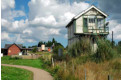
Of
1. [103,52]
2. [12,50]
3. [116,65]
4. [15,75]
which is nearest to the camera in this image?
[116,65]

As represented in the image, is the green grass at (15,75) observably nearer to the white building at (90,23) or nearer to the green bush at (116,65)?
the green bush at (116,65)

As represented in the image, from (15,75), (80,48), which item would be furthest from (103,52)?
(15,75)

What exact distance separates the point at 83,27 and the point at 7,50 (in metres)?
42.9

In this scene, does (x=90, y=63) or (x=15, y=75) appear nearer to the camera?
(x=90, y=63)

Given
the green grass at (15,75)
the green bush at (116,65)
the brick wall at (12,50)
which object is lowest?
the brick wall at (12,50)

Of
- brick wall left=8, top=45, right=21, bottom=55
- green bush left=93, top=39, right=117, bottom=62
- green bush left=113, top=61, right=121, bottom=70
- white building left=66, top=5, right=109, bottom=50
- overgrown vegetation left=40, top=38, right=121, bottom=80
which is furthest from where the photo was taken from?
brick wall left=8, top=45, right=21, bottom=55

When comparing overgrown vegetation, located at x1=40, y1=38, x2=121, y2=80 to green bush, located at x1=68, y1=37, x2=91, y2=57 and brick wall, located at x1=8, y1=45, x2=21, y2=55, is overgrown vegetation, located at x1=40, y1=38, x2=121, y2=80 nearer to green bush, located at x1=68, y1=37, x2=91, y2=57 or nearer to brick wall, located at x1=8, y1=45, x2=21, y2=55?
green bush, located at x1=68, y1=37, x2=91, y2=57

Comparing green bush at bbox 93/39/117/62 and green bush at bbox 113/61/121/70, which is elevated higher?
green bush at bbox 93/39/117/62

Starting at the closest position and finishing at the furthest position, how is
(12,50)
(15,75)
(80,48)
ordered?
(15,75) → (80,48) → (12,50)

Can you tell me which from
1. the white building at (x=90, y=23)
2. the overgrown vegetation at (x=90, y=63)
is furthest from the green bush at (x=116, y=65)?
the white building at (x=90, y=23)

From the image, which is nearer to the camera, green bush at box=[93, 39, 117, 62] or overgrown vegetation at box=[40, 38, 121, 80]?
overgrown vegetation at box=[40, 38, 121, 80]

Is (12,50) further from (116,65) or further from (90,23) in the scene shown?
(116,65)

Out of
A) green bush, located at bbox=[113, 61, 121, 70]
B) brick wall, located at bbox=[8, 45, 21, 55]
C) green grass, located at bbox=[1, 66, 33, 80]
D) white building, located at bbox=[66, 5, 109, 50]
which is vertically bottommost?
brick wall, located at bbox=[8, 45, 21, 55]

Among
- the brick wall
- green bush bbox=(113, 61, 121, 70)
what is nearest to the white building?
green bush bbox=(113, 61, 121, 70)
